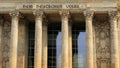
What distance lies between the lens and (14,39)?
116 ft

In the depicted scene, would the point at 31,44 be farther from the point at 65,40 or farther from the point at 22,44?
the point at 65,40

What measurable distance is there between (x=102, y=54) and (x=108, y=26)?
9.98ft

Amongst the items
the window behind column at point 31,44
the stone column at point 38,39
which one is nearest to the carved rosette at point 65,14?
the stone column at point 38,39

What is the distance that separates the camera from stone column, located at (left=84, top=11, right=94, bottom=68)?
34406 millimetres

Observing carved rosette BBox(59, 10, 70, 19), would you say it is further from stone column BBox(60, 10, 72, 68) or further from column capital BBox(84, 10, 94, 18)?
column capital BBox(84, 10, 94, 18)

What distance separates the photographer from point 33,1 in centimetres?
3581

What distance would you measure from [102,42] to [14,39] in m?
9.07

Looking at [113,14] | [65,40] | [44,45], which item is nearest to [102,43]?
[113,14]

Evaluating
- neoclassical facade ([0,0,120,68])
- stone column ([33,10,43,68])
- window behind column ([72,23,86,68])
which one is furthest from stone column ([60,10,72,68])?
window behind column ([72,23,86,68])

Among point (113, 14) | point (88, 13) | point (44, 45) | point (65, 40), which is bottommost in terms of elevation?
point (44, 45)

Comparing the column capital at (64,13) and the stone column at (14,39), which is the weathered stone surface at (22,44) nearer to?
the stone column at (14,39)

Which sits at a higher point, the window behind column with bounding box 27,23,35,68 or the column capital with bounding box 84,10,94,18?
the column capital with bounding box 84,10,94,18

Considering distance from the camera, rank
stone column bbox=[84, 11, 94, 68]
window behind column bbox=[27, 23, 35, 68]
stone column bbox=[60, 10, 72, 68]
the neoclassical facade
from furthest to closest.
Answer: window behind column bbox=[27, 23, 35, 68], the neoclassical facade, stone column bbox=[60, 10, 72, 68], stone column bbox=[84, 11, 94, 68]

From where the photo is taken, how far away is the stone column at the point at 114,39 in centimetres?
3447
